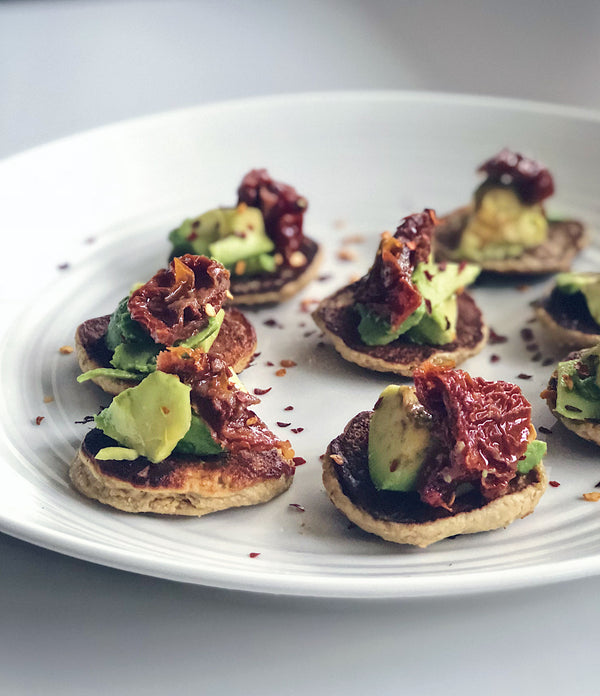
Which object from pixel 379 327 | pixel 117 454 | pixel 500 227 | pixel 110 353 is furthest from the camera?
pixel 500 227

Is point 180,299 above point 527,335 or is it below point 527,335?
above

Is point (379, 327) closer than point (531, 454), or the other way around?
point (531, 454)

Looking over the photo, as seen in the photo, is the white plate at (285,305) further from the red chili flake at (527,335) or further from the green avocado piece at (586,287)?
the green avocado piece at (586,287)

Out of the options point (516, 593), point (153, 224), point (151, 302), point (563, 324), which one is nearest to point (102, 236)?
point (153, 224)

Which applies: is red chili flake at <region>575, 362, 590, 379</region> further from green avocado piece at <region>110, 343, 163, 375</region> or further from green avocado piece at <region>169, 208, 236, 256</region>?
green avocado piece at <region>169, 208, 236, 256</region>

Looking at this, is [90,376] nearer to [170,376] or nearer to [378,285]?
[170,376]

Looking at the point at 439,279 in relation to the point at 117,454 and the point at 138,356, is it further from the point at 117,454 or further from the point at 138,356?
the point at 117,454

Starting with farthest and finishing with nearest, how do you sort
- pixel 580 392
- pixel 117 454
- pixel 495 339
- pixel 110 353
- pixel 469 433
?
pixel 495 339 < pixel 110 353 < pixel 580 392 < pixel 117 454 < pixel 469 433

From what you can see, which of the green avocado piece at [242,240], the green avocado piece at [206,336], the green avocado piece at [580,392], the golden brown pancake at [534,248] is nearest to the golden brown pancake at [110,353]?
the green avocado piece at [206,336]

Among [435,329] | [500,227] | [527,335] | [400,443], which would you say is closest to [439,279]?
[435,329]
